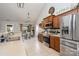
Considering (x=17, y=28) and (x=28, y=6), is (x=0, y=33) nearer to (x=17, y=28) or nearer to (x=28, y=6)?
(x=17, y=28)

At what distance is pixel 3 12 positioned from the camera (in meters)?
7.80

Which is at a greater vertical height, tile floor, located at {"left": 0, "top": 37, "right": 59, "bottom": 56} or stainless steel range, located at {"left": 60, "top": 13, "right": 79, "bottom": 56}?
stainless steel range, located at {"left": 60, "top": 13, "right": 79, "bottom": 56}

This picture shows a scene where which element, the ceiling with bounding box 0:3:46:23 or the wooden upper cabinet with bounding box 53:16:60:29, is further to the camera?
the ceiling with bounding box 0:3:46:23

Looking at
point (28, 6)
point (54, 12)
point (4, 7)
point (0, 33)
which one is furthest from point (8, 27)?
point (54, 12)

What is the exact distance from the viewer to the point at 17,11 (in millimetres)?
7668

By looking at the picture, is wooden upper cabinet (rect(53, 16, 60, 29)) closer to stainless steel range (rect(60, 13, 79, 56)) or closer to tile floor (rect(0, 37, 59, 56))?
tile floor (rect(0, 37, 59, 56))

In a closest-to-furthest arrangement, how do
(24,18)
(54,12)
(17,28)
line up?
(54,12) → (24,18) → (17,28)

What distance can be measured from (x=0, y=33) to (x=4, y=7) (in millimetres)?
2326

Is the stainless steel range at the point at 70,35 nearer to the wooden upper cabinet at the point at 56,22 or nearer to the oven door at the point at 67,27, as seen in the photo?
the oven door at the point at 67,27

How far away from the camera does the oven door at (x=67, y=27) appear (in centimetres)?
350

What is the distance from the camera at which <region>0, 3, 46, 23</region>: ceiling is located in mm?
7184

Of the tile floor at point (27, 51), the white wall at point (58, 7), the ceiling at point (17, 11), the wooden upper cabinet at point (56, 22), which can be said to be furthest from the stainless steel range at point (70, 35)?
the ceiling at point (17, 11)

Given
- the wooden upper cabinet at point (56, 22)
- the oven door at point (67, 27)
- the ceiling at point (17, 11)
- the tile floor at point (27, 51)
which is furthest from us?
the ceiling at point (17, 11)

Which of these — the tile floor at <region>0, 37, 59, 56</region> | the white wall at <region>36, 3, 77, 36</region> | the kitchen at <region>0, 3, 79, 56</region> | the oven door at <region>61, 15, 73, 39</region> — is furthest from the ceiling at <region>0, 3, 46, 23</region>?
the oven door at <region>61, 15, 73, 39</region>
